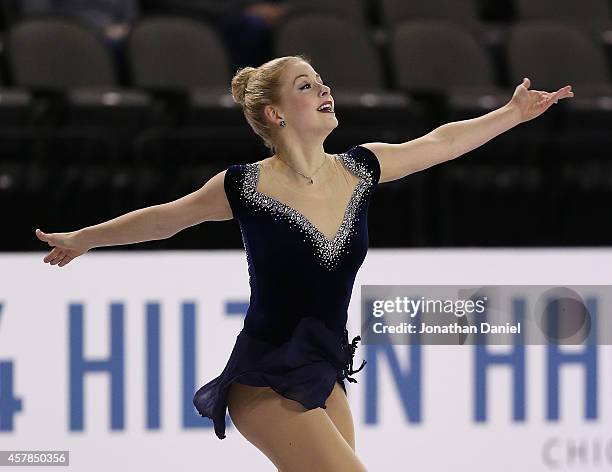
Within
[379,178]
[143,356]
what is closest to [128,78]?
[143,356]

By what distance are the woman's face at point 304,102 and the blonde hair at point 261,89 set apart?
0.06 ft

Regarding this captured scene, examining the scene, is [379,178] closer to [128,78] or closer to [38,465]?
[38,465]

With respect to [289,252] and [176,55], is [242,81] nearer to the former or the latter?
[289,252]

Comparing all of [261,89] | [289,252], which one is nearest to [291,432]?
[289,252]

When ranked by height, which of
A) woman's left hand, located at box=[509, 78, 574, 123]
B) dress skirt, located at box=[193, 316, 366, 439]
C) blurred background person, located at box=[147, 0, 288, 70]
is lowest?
dress skirt, located at box=[193, 316, 366, 439]

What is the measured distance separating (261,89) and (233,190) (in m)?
0.28

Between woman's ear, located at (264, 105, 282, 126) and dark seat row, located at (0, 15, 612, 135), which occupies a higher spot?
dark seat row, located at (0, 15, 612, 135)

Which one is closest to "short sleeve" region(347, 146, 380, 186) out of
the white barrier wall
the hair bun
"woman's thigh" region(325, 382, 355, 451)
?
the hair bun

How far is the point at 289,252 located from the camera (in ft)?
9.08

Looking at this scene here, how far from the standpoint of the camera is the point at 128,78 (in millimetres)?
6293

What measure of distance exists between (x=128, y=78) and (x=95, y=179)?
115cm

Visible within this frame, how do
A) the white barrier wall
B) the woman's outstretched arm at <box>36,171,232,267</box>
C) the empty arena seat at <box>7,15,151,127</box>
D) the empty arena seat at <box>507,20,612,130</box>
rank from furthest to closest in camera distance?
the empty arena seat at <box>507,20,612,130</box>, the empty arena seat at <box>7,15,151,127</box>, the white barrier wall, the woman's outstretched arm at <box>36,171,232,267</box>

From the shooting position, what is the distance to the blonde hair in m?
2.89

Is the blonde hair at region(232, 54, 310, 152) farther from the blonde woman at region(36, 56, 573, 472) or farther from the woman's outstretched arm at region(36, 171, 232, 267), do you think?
the woman's outstretched arm at region(36, 171, 232, 267)
